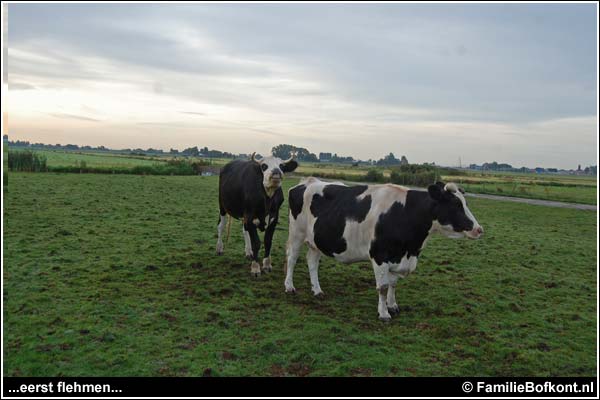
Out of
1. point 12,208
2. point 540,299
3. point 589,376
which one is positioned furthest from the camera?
point 12,208

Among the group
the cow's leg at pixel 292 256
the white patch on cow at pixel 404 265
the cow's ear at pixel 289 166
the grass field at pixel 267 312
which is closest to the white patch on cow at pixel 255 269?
the grass field at pixel 267 312

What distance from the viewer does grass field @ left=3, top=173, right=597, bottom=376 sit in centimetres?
474

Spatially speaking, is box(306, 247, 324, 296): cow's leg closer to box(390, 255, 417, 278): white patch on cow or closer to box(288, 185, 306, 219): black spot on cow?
box(288, 185, 306, 219): black spot on cow

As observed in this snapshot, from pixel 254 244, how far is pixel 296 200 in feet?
4.56

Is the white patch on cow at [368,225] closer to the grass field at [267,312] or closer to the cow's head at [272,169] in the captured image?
the grass field at [267,312]

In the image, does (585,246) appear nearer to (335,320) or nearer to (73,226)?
(335,320)

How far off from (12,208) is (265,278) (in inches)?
Result: 434

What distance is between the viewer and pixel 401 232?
241 inches

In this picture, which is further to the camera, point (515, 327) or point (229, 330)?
point (515, 327)

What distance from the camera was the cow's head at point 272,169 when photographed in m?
7.77

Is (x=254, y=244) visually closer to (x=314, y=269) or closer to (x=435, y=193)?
(x=314, y=269)

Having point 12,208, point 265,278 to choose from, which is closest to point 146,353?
point 265,278

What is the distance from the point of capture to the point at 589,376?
4734mm
